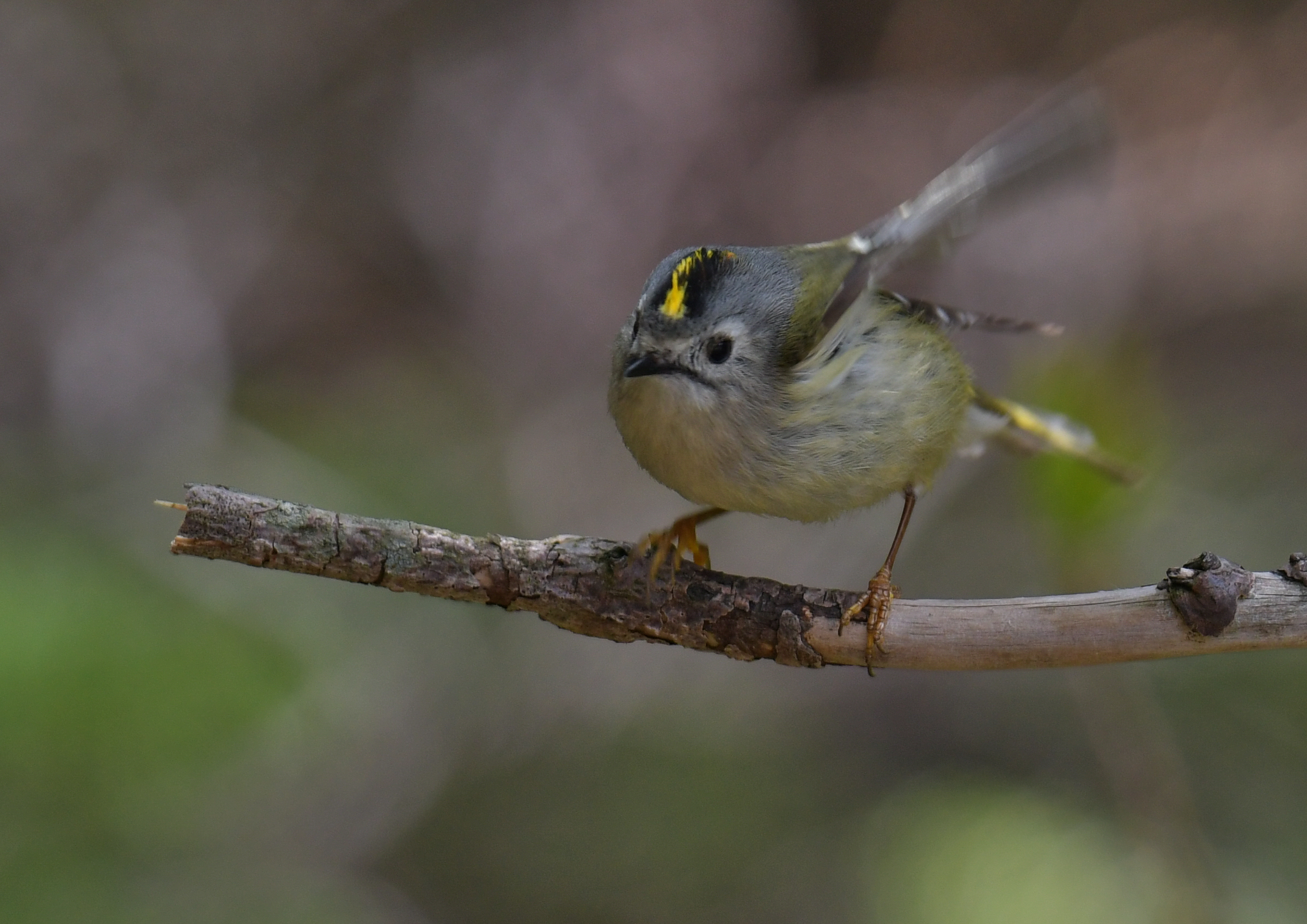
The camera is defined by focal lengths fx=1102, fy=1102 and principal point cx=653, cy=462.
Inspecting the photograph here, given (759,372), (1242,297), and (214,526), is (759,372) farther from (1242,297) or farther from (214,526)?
(1242,297)

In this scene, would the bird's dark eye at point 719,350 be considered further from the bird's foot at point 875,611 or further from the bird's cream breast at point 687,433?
the bird's foot at point 875,611

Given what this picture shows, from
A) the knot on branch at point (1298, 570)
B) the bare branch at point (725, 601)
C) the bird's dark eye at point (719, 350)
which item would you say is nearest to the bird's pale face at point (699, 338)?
the bird's dark eye at point (719, 350)

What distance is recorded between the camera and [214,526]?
68.6 inches

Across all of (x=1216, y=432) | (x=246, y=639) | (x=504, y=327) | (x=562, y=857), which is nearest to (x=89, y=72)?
(x=504, y=327)

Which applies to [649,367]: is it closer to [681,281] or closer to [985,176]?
[681,281]

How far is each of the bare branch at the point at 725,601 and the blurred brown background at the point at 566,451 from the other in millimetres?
925

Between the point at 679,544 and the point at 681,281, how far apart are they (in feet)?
1.93

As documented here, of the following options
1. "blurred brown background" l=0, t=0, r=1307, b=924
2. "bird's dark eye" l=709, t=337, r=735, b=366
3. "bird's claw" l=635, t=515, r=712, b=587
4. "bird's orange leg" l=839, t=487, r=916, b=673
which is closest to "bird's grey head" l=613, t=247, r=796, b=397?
"bird's dark eye" l=709, t=337, r=735, b=366

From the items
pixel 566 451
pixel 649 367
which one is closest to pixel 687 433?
pixel 649 367

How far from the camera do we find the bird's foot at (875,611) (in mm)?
1973

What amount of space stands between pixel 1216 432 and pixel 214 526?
424 cm

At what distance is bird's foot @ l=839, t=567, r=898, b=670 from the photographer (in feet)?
6.47

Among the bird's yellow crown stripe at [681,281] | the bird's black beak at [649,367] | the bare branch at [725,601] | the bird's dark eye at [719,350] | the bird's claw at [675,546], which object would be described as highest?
the bird's yellow crown stripe at [681,281]

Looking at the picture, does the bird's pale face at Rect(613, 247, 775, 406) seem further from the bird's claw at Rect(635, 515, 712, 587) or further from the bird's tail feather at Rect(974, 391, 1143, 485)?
the bird's tail feather at Rect(974, 391, 1143, 485)
